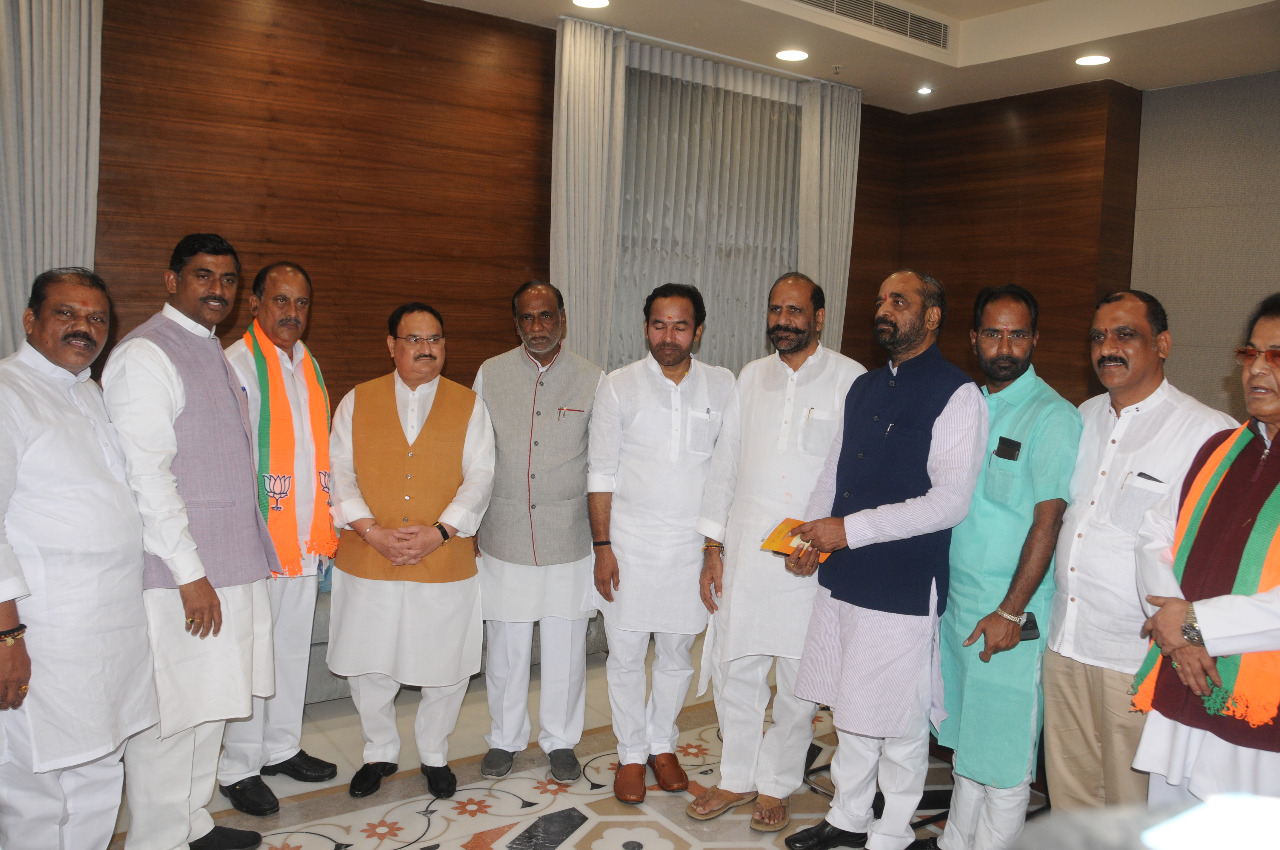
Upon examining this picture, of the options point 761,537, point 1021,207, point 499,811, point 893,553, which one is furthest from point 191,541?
point 1021,207

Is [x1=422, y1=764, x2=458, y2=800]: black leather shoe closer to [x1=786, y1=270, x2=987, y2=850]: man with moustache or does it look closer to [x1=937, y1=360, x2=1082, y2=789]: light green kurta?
A: [x1=786, y1=270, x2=987, y2=850]: man with moustache

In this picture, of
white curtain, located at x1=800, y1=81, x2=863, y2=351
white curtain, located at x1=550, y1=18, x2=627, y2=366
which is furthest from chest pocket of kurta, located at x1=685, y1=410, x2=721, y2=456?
white curtain, located at x1=800, y1=81, x2=863, y2=351

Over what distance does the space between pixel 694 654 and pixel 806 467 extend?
87.7 inches

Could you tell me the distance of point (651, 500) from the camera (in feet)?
10.7

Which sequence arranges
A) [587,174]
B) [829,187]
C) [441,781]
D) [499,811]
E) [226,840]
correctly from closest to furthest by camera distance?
[226,840] < [499,811] < [441,781] < [587,174] < [829,187]

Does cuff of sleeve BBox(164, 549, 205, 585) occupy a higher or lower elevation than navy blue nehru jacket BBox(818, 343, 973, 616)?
lower

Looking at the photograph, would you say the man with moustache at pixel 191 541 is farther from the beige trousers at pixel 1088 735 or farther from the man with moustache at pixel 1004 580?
the beige trousers at pixel 1088 735

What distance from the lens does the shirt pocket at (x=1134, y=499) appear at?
2.53 m

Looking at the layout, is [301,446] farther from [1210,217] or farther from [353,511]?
[1210,217]

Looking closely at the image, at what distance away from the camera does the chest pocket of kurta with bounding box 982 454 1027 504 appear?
2.73m

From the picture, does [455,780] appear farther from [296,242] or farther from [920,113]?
[920,113]

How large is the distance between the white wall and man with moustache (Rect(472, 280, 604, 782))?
432cm

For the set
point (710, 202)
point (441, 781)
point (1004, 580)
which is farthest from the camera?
point (710, 202)

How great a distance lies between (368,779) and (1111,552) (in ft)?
8.45
